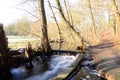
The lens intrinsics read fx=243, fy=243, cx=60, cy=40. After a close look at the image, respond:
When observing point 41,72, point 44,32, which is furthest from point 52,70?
point 44,32

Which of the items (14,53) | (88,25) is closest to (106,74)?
(14,53)

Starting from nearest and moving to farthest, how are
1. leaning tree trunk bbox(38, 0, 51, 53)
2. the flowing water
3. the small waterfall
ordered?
the small waterfall → the flowing water → leaning tree trunk bbox(38, 0, 51, 53)

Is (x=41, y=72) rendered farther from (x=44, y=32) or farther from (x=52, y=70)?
(x=44, y=32)

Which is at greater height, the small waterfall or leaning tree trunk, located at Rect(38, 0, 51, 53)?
leaning tree trunk, located at Rect(38, 0, 51, 53)

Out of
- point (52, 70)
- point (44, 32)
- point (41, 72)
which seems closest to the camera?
point (41, 72)

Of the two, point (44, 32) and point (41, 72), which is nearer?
point (41, 72)

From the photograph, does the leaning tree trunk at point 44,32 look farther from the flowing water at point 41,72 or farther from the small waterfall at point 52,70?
the flowing water at point 41,72

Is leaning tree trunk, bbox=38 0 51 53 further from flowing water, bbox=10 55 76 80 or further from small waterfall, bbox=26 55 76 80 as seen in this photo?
flowing water, bbox=10 55 76 80

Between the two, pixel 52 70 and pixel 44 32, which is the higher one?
pixel 44 32

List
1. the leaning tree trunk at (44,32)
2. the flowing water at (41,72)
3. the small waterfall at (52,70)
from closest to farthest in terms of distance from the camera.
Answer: the small waterfall at (52,70) < the flowing water at (41,72) < the leaning tree trunk at (44,32)

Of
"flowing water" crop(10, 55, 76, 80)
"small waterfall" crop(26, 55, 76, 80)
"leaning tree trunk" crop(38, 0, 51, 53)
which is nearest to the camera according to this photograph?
"small waterfall" crop(26, 55, 76, 80)

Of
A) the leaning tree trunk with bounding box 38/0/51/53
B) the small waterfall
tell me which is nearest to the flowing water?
the small waterfall

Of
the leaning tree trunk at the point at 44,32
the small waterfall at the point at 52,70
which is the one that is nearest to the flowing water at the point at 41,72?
the small waterfall at the point at 52,70

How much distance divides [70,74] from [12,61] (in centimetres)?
358
